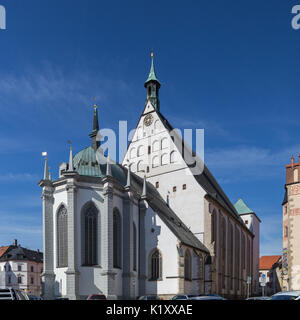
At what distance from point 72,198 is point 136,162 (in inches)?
669

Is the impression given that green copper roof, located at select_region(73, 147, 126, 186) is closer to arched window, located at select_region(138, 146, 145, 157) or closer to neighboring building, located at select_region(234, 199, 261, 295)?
arched window, located at select_region(138, 146, 145, 157)

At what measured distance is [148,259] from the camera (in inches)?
1350

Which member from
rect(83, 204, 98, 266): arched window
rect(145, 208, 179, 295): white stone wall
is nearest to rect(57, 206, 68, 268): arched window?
rect(83, 204, 98, 266): arched window

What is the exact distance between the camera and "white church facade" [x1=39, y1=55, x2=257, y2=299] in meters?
29.5

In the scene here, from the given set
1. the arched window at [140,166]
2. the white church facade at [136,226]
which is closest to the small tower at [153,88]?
the white church facade at [136,226]

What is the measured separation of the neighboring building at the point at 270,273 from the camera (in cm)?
8788

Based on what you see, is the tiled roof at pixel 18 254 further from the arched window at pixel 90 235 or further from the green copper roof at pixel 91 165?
the arched window at pixel 90 235

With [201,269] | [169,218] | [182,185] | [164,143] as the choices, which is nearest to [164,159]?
[164,143]

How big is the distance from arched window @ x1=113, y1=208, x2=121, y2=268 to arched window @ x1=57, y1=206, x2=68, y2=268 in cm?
415

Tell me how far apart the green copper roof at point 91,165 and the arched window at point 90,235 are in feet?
11.0

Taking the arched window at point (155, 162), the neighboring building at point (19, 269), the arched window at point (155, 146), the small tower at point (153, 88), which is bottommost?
the neighboring building at point (19, 269)

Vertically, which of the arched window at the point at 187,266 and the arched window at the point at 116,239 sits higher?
the arched window at the point at 116,239

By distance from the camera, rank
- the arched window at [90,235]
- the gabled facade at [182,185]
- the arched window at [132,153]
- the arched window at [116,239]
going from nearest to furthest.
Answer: the arched window at [90,235] → the arched window at [116,239] → the gabled facade at [182,185] → the arched window at [132,153]

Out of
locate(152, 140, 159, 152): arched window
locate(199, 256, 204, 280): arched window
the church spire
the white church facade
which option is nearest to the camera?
the white church facade
